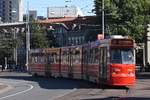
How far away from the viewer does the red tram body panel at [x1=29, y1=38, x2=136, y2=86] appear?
3297 cm

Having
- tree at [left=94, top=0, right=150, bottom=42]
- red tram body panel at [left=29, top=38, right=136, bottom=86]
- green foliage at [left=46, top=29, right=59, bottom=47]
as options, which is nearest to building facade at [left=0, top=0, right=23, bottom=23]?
green foliage at [left=46, top=29, right=59, bottom=47]

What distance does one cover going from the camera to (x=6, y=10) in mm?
148000

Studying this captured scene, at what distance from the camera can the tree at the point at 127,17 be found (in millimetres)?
76250

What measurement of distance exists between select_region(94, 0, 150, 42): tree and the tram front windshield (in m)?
42.3

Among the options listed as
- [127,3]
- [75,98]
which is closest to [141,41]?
[127,3]

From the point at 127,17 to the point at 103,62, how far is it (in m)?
43.9

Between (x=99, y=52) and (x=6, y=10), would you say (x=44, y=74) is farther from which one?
(x=6, y=10)

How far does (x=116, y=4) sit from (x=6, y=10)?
239ft

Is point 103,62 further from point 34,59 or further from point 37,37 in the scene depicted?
point 37,37

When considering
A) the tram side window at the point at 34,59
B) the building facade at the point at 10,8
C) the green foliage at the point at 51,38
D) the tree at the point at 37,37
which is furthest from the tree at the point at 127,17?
the building facade at the point at 10,8

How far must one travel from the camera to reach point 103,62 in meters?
34.1

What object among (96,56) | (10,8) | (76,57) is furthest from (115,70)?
(10,8)

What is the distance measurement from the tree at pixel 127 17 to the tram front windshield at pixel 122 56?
42295mm

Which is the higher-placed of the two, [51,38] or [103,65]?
[51,38]
